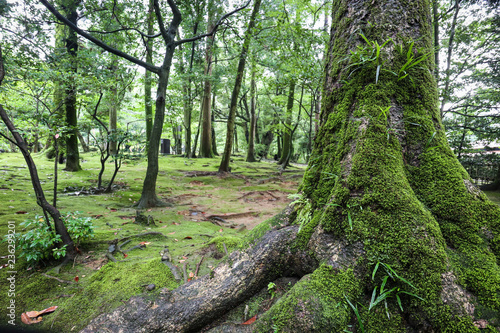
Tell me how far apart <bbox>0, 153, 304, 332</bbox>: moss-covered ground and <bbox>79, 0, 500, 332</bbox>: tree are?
25.0 inches

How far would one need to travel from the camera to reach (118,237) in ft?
11.0

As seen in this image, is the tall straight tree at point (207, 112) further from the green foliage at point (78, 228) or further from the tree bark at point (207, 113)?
the green foliage at point (78, 228)

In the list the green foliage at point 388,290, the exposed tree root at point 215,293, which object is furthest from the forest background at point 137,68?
the green foliage at point 388,290

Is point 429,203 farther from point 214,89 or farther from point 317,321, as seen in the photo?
point 214,89

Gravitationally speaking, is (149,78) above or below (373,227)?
above

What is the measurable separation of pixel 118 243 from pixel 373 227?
10.8 ft

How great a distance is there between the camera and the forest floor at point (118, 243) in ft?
6.91

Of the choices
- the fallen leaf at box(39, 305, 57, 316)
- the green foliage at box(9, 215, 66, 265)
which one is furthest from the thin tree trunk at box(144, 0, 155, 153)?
the fallen leaf at box(39, 305, 57, 316)

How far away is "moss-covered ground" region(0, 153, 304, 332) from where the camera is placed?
213 cm

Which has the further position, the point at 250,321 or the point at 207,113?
the point at 207,113

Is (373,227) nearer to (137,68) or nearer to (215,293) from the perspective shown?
(215,293)

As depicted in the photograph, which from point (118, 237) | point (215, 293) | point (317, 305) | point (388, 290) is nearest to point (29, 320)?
point (118, 237)

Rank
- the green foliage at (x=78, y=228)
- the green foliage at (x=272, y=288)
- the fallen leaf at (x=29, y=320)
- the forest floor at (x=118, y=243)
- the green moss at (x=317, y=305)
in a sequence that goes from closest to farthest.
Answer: the green moss at (x=317, y=305) < the green foliage at (x=272, y=288) < the fallen leaf at (x=29, y=320) < the forest floor at (x=118, y=243) < the green foliage at (x=78, y=228)

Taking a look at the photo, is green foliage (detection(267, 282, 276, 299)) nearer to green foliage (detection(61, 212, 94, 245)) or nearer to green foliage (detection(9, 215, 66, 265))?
green foliage (detection(9, 215, 66, 265))
